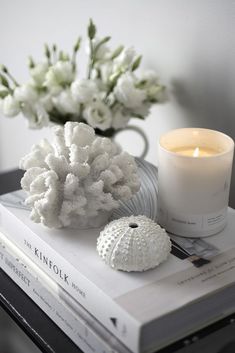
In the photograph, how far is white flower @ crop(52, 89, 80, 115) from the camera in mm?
846

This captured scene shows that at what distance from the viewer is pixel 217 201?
62 centimetres

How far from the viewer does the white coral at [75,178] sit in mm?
608

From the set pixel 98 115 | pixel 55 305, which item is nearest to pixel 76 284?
pixel 55 305

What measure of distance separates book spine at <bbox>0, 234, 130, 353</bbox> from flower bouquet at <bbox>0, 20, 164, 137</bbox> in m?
0.24

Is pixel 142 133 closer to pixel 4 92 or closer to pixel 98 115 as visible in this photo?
pixel 98 115

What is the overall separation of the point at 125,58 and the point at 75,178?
305 mm

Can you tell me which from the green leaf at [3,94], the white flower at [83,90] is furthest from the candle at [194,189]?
the green leaf at [3,94]

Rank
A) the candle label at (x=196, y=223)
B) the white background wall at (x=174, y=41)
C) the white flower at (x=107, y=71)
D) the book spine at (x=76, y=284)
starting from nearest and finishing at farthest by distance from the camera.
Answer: the book spine at (x=76, y=284) → the candle label at (x=196, y=223) → the white background wall at (x=174, y=41) → the white flower at (x=107, y=71)

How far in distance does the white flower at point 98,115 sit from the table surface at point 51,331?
0.87 ft

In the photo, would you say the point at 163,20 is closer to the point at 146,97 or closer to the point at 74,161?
the point at 146,97

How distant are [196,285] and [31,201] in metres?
0.19

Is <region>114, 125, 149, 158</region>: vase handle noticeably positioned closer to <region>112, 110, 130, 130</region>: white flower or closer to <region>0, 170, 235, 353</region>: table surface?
<region>112, 110, 130, 130</region>: white flower

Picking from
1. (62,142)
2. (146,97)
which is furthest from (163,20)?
(62,142)

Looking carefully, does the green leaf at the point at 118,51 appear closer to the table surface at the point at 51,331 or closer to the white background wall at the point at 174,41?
the white background wall at the point at 174,41
